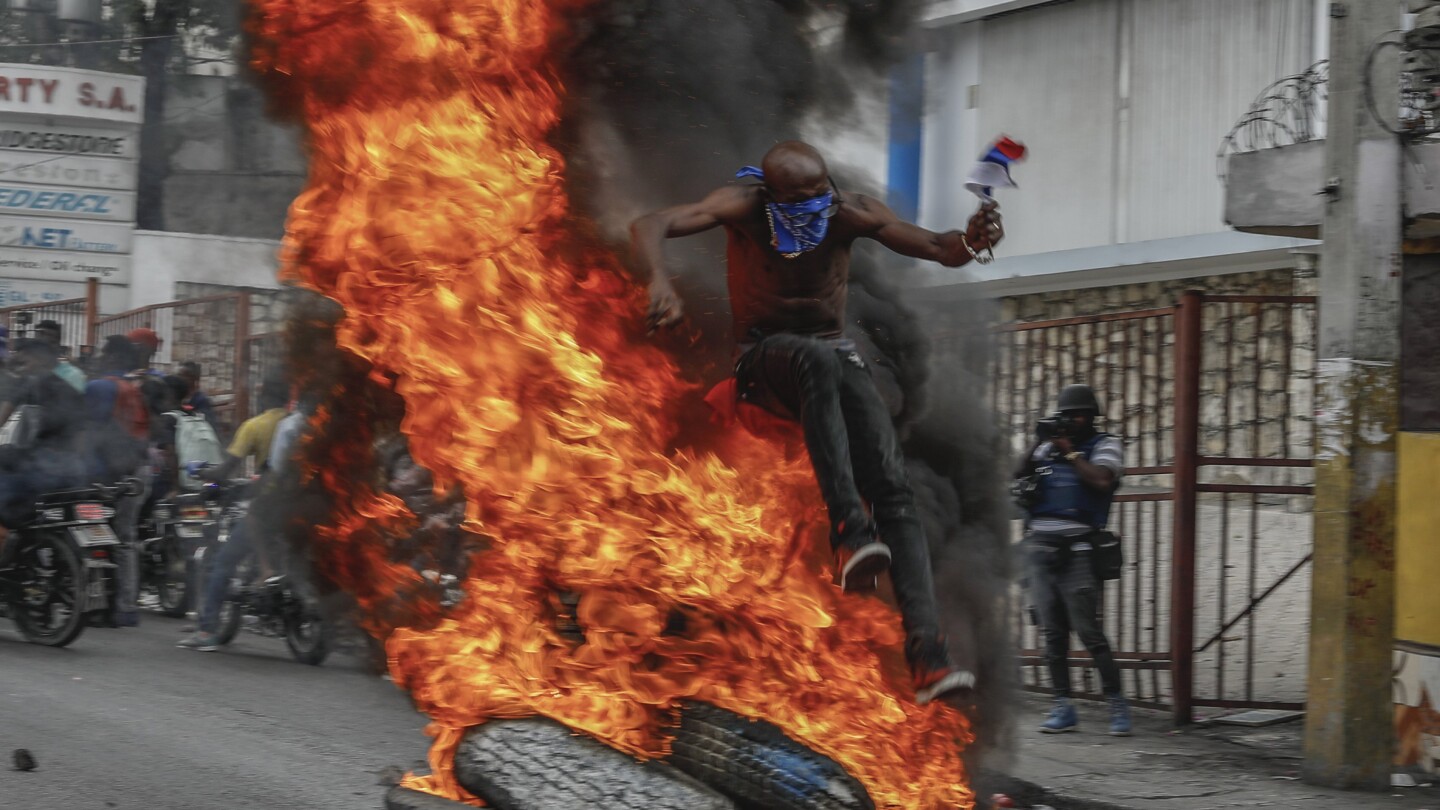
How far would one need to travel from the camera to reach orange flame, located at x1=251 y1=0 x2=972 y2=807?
5.76 metres

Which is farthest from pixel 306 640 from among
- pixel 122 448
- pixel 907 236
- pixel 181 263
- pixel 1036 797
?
pixel 181 263

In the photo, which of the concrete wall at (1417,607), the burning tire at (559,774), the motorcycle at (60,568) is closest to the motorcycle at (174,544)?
the motorcycle at (60,568)

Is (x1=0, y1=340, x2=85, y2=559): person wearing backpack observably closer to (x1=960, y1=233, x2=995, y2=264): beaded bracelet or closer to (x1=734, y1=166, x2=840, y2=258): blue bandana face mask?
(x1=734, y1=166, x2=840, y2=258): blue bandana face mask

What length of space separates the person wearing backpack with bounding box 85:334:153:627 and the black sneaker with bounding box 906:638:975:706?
6618 millimetres

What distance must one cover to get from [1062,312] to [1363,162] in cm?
908

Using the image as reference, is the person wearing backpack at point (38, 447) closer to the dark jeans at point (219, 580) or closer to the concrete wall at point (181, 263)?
the dark jeans at point (219, 580)

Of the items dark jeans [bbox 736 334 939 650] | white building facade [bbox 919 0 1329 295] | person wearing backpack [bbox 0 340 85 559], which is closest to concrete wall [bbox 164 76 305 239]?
person wearing backpack [bbox 0 340 85 559]

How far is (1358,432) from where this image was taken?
741 cm

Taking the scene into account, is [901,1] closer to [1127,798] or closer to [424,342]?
[424,342]

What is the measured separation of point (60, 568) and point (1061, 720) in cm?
610

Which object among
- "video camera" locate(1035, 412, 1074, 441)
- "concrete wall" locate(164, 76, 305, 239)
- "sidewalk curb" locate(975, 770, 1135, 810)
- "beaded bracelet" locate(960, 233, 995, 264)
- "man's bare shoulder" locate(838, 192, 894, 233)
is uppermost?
"concrete wall" locate(164, 76, 305, 239)

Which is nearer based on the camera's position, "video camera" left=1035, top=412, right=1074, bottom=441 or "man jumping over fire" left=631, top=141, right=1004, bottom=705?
"man jumping over fire" left=631, top=141, right=1004, bottom=705

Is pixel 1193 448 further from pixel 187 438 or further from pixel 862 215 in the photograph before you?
pixel 187 438

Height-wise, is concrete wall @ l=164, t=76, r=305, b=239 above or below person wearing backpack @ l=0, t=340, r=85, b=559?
above
